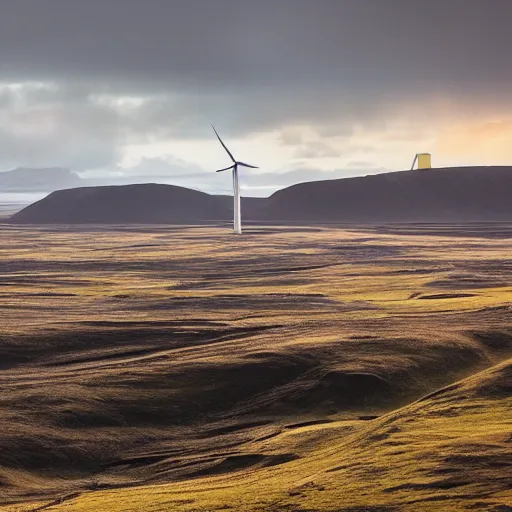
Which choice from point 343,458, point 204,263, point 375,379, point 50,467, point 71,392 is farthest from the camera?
point 204,263

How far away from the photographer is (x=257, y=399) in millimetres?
55781

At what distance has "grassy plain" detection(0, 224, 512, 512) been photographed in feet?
121

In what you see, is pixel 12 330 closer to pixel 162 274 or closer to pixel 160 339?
pixel 160 339

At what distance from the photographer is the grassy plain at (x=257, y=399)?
121ft

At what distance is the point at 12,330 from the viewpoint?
69.7 meters

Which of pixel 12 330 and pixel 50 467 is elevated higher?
pixel 12 330

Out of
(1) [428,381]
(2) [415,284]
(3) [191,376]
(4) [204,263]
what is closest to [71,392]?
(3) [191,376]

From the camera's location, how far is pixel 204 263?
139875 mm

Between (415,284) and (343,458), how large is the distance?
223 feet

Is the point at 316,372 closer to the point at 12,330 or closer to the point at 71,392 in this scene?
the point at 71,392

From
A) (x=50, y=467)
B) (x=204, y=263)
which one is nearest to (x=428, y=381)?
(x=50, y=467)

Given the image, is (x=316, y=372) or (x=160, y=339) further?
(x=160, y=339)

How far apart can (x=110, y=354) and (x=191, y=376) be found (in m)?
8.78

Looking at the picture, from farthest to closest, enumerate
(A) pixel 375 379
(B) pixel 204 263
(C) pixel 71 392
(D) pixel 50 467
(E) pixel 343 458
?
1. (B) pixel 204 263
2. (A) pixel 375 379
3. (C) pixel 71 392
4. (D) pixel 50 467
5. (E) pixel 343 458
